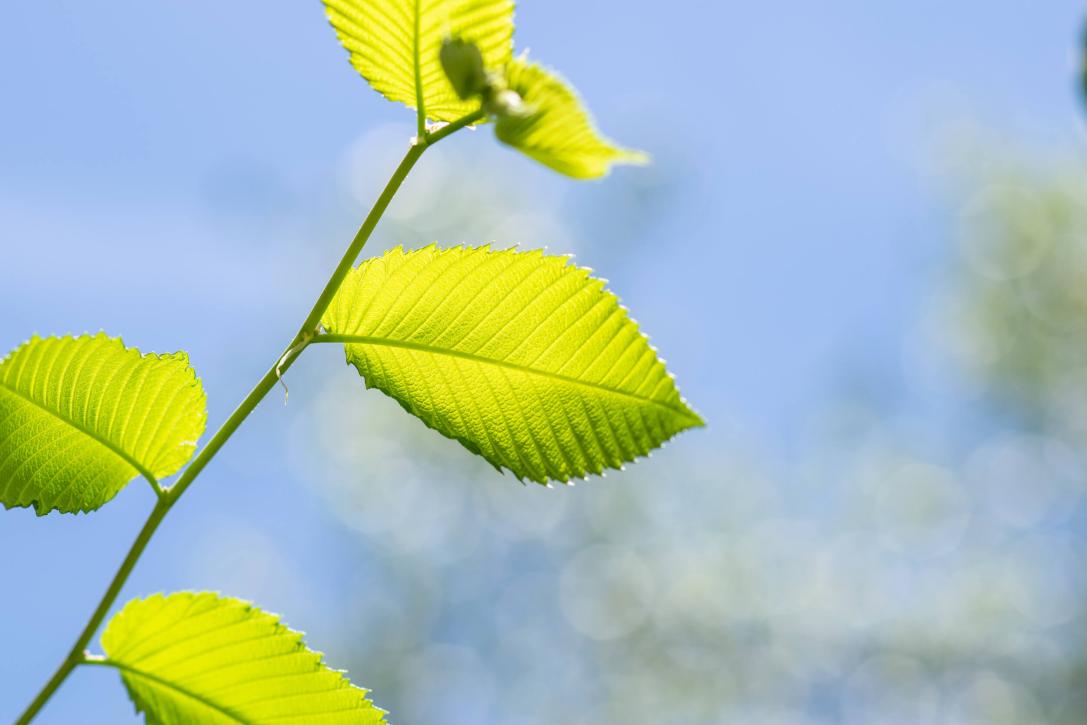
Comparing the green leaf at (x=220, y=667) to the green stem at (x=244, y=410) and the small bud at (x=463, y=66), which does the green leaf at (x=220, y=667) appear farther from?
the small bud at (x=463, y=66)

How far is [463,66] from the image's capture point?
0.56 metres

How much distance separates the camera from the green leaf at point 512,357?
678 millimetres

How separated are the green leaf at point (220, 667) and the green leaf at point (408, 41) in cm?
33

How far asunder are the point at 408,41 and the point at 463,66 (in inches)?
5.2

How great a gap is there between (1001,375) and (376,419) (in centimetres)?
635

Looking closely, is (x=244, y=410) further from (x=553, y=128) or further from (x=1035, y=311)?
(x=1035, y=311)

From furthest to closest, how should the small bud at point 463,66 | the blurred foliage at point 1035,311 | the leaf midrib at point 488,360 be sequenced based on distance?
the blurred foliage at point 1035,311 → the leaf midrib at point 488,360 → the small bud at point 463,66

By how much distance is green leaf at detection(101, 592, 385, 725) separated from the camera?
0.68 metres

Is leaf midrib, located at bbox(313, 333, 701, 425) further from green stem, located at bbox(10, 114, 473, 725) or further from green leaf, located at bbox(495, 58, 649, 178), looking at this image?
green leaf, located at bbox(495, 58, 649, 178)

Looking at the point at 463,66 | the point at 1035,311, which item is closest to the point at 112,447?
the point at 463,66

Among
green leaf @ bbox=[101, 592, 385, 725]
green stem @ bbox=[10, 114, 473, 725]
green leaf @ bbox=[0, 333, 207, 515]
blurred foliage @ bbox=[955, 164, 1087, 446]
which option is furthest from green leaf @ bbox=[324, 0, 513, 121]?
blurred foliage @ bbox=[955, 164, 1087, 446]

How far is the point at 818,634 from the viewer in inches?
428

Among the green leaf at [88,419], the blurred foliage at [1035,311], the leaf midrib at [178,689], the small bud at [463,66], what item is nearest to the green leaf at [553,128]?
the small bud at [463,66]

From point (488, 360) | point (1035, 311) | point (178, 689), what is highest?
point (1035, 311)
